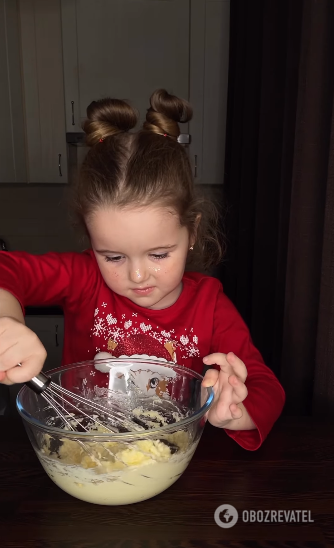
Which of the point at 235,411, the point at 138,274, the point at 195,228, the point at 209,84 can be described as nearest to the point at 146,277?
the point at 138,274

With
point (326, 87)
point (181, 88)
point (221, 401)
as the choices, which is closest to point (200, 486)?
point (221, 401)

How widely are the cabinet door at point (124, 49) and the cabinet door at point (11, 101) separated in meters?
0.27

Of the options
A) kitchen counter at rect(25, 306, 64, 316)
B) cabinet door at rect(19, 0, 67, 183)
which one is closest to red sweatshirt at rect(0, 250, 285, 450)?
kitchen counter at rect(25, 306, 64, 316)

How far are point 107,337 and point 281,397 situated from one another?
409mm

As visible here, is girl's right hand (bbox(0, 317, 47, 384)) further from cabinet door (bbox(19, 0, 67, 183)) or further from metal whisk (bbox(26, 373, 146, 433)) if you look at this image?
cabinet door (bbox(19, 0, 67, 183))

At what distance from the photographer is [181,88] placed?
8.18 ft

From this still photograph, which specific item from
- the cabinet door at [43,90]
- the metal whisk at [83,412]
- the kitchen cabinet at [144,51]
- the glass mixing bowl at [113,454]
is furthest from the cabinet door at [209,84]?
the glass mixing bowl at [113,454]

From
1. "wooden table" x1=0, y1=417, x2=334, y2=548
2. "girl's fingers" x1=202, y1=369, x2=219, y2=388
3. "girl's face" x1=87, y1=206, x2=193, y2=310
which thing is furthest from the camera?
"girl's face" x1=87, y1=206, x2=193, y2=310

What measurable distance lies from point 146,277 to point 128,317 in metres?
0.25

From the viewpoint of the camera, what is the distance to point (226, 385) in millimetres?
677

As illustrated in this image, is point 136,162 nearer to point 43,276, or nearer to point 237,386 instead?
point 43,276

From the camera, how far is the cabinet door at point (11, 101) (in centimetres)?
239

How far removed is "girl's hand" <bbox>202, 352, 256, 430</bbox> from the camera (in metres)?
0.66

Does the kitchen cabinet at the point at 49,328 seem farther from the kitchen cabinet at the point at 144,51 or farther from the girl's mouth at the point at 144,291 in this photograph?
the girl's mouth at the point at 144,291
